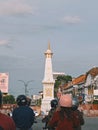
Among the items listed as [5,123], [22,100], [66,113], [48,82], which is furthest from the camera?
[48,82]

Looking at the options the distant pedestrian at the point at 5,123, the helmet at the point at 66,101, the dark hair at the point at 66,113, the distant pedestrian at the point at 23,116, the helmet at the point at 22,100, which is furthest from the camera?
the distant pedestrian at the point at 23,116

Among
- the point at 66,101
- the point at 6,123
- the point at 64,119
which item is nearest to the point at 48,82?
the point at 64,119

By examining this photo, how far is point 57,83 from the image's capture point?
190 m

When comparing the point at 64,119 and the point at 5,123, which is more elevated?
the point at 64,119

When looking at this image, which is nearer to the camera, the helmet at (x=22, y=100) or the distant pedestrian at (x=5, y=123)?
the distant pedestrian at (x=5, y=123)

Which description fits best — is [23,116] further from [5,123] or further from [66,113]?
[5,123]

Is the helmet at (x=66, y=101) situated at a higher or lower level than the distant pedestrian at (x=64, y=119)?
higher

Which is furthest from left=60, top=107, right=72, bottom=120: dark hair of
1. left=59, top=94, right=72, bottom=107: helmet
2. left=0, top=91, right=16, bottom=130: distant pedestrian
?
left=0, top=91, right=16, bottom=130: distant pedestrian

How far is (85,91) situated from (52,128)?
515 ft

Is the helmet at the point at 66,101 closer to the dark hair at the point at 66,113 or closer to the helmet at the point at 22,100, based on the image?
the dark hair at the point at 66,113

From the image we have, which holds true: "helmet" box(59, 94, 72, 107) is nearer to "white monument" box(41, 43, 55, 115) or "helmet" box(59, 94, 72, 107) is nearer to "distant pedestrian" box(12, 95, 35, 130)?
"distant pedestrian" box(12, 95, 35, 130)

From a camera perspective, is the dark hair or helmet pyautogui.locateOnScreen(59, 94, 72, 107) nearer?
helmet pyautogui.locateOnScreen(59, 94, 72, 107)

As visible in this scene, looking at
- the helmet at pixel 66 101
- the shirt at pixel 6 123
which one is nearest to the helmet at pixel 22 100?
the helmet at pixel 66 101

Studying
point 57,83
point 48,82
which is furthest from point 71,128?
point 57,83
